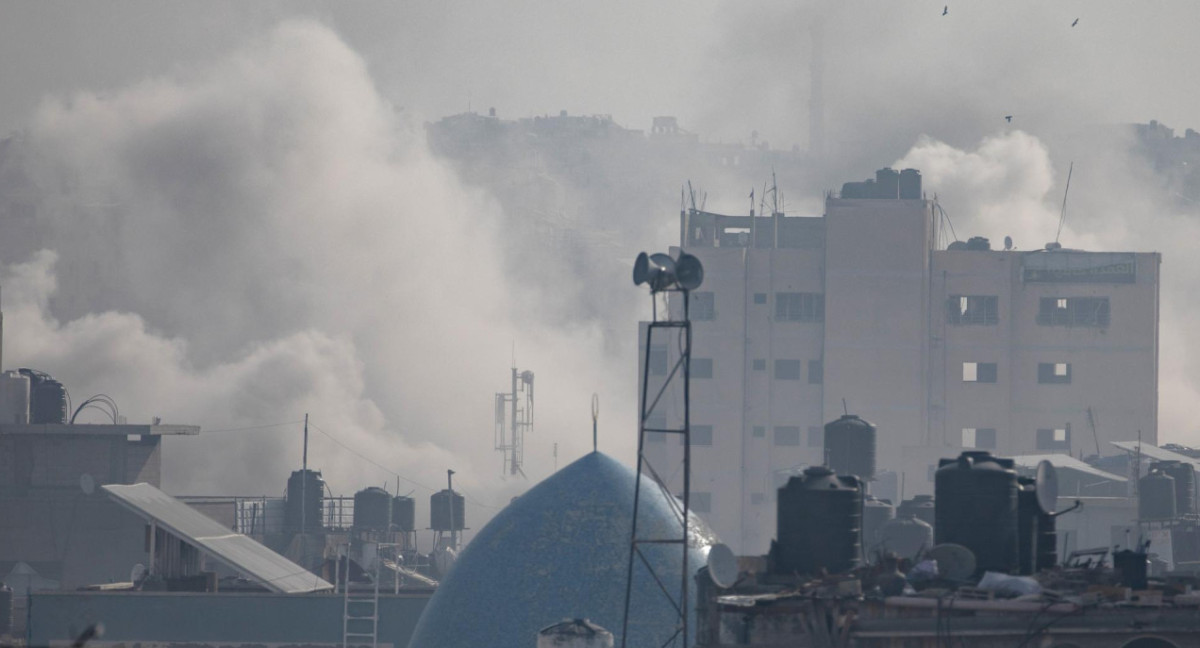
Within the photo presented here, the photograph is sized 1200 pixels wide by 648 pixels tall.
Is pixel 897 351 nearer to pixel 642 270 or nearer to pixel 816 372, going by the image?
pixel 816 372

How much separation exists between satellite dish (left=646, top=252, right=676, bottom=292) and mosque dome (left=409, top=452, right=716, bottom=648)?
3.71 meters

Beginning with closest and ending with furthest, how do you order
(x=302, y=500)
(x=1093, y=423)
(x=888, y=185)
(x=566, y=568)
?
(x=566, y=568) → (x=302, y=500) → (x=1093, y=423) → (x=888, y=185)

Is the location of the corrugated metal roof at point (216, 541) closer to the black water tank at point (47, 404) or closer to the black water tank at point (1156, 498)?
the black water tank at point (47, 404)

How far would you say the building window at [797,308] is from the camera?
276 feet

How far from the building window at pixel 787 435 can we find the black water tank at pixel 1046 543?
6056cm

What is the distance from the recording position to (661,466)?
3322 inches

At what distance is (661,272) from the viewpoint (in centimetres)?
2319

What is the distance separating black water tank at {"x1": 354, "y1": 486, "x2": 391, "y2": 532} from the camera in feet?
225

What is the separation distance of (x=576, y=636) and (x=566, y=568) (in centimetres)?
361

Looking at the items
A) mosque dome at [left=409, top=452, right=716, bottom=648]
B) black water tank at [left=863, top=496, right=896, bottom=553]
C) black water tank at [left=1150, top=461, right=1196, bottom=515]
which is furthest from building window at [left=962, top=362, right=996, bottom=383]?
mosque dome at [left=409, top=452, right=716, bottom=648]

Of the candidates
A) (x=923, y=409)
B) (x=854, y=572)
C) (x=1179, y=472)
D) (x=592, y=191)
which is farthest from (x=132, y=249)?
(x=854, y=572)

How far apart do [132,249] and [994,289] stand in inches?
3432

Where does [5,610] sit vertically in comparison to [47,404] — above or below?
below

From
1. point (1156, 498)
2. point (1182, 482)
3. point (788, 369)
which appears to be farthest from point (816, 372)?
point (1156, 498)
